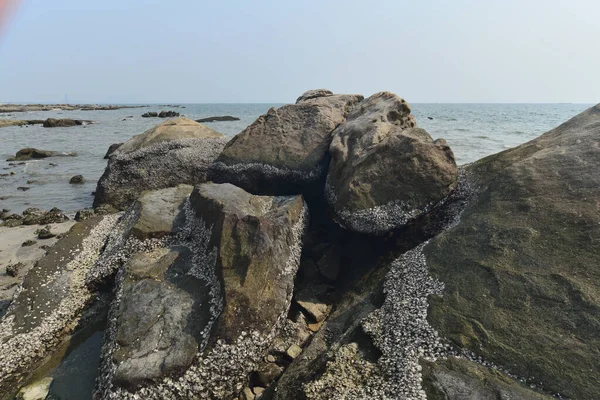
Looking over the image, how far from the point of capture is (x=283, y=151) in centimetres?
1001

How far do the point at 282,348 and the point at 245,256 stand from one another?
5.07ft

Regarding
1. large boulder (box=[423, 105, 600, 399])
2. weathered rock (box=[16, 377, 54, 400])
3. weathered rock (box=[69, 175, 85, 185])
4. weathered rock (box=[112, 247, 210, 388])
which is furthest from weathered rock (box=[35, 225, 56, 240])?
large boulder (box=[423, 105, 600, 399])

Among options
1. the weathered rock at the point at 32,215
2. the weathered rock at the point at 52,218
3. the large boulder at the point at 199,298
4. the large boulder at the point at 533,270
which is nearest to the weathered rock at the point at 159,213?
the large boulder at the point at 199,298

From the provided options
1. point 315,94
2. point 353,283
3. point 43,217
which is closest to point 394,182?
point 353,283

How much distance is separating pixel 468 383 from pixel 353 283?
3284mm

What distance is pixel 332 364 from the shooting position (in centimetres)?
446

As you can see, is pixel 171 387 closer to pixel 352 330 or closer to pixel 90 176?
pixel 352 330

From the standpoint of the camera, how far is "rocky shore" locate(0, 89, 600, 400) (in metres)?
4.23

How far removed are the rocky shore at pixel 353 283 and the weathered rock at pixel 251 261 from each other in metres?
0.03

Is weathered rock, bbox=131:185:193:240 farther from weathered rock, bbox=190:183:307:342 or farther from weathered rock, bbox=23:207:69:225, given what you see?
weathered rock, bbox=23:207:69:225

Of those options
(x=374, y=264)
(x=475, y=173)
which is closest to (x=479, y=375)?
(x=374, y=264)

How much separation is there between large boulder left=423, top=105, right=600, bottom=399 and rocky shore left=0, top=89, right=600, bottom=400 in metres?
0.02

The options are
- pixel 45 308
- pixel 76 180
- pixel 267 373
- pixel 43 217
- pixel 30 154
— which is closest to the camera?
pixel 267 373

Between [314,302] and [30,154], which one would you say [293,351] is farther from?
[30,154]
